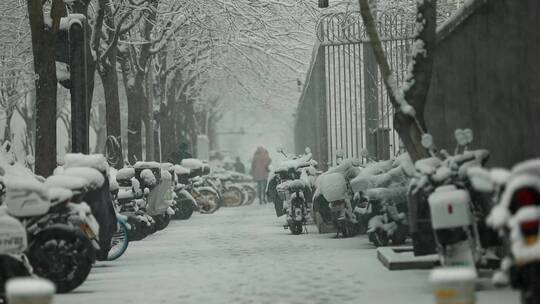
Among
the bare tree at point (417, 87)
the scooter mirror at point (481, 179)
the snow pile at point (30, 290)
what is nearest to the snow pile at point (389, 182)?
the bare tree at point (417, 87)

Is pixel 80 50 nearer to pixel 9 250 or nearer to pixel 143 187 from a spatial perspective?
pixel 143 187

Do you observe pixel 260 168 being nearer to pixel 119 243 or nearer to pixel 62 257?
pixel 119 243

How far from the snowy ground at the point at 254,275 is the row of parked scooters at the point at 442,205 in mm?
476

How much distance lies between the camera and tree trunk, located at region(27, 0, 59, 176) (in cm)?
2023

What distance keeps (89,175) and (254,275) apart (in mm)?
2075

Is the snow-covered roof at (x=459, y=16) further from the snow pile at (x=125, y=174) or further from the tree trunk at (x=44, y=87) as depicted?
the snow pile at (x=125, y=174)

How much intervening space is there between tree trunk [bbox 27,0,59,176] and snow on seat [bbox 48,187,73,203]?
689 cm

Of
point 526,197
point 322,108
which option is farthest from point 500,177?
point 322,108

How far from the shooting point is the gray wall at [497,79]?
40.6ft

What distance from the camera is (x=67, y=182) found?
13711 mm

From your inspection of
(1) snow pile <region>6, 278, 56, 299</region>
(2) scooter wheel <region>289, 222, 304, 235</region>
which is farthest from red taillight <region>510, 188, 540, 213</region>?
(2) scooter wheel <region>289, 222, 304, 235</region>

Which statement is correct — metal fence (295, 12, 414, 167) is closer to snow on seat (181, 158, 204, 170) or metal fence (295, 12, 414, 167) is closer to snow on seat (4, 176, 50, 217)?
snow on seat (181, 158, 204, 170)

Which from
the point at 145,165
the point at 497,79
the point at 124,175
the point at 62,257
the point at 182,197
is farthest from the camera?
the point at 182,197

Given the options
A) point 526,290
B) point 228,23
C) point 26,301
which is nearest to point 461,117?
point 526,290
